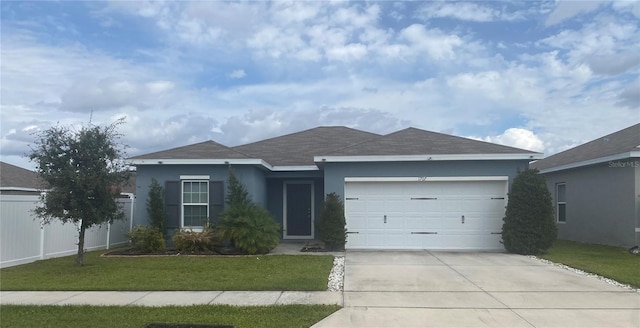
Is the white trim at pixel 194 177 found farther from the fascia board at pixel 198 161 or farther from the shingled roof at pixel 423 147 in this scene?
the shingled roof at pixel 423 147

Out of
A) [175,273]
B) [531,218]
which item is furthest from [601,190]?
[175,273]

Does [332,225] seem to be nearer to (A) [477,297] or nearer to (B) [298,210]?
(B) [298,210]

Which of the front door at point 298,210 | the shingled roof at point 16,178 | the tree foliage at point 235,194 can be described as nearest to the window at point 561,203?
the front door at point 298,210

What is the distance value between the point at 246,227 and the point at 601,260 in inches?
372

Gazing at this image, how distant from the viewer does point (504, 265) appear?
1234cm

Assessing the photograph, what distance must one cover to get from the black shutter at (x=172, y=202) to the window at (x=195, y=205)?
18 cm

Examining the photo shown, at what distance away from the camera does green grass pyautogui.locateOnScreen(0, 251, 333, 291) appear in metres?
9.68

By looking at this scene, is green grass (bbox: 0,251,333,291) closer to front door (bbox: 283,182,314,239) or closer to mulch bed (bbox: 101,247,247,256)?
mulch bed (bbox: 101,247,247,256)

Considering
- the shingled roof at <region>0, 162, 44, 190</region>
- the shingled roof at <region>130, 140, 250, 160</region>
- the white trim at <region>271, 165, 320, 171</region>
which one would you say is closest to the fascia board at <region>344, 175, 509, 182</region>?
the white trim at <region>271, 165, 320, 171</region>

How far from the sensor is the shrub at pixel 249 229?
46.5 ft

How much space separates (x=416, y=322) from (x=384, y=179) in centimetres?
854

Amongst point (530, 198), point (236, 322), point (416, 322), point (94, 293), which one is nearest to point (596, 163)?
point (530, 198)

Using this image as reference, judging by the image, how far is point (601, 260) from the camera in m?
13.2

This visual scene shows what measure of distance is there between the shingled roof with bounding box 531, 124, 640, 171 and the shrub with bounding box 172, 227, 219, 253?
40.9 ft
